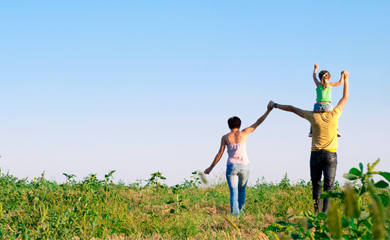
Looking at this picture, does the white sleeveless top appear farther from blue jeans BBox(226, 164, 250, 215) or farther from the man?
the man

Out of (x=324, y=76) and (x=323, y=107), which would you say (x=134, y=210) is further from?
(x=324, y=76)

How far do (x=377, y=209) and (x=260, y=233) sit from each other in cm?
583

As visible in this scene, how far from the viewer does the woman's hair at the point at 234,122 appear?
27.8 ft

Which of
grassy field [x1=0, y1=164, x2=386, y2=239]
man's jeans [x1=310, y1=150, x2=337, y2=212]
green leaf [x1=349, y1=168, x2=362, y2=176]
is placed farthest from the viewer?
man's jeans [x1=310, y1=150, x2=337, y2=212]

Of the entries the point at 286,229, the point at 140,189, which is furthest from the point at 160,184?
the point at 286,229

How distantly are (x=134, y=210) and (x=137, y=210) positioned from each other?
0.17 meters

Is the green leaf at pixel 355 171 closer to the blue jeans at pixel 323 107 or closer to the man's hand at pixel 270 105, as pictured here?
the blue jeans at pixel 323 107

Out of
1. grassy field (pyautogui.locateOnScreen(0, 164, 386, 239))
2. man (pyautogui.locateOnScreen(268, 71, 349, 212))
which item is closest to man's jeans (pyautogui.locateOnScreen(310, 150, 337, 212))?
man (pyautogui.locateOnScreen(268, 71, 349, 212))

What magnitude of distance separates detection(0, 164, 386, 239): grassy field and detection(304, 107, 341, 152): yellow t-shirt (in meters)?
1.48

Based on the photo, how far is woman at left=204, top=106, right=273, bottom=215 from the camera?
8.16m

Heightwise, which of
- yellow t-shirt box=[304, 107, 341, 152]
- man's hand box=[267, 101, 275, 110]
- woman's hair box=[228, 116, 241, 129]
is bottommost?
yellow t-shirt box=[304, 107, 341, 152]

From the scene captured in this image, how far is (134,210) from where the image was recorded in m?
7.98

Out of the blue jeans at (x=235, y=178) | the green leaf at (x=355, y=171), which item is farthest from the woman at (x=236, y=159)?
the green leaf at (x=355, y=171)

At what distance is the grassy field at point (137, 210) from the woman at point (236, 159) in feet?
1.16
